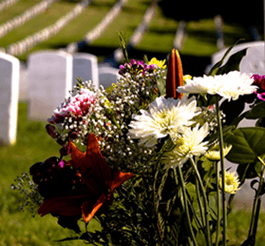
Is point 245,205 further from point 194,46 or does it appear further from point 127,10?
point 127,10

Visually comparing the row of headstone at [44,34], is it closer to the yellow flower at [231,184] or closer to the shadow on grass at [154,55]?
the shadow on grass at [154,55]

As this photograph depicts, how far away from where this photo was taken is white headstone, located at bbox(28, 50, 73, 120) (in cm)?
529

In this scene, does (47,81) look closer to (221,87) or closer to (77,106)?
(77,106)

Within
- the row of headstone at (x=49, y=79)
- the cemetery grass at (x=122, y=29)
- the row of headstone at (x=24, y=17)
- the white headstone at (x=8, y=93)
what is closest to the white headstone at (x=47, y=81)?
the row of headstone at (x=49, y=79)

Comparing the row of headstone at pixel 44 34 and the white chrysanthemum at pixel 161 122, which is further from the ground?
the row of headstone at pixel 44 34

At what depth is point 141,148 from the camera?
1.00 meters

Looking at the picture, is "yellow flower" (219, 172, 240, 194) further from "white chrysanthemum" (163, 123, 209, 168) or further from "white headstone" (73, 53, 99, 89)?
"white headstone" (73, 53, 99, 89)

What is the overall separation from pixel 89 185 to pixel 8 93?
11.8 feet

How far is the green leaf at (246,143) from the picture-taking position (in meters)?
1.02

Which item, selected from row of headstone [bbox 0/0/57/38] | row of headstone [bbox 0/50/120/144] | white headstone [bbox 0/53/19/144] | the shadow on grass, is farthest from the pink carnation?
row of headstone [bbox 0/0/57/38]

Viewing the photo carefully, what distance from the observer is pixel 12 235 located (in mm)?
2404

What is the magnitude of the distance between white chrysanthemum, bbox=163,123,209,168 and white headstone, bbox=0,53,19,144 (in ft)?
12.1

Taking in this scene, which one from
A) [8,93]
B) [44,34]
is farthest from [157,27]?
[8,93]

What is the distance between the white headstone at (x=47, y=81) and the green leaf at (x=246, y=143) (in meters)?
4.40
